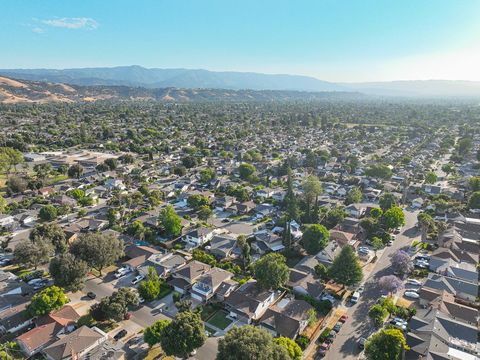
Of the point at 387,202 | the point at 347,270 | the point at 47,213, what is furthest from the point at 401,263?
the point at 47,213

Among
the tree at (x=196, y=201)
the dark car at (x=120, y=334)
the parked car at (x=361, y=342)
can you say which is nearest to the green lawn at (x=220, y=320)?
the dark car at (x=120, y=334)

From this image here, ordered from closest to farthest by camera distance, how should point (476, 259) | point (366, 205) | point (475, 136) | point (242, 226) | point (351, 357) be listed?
point (351, 357)
point (476, 259)
point (242, 226)
point (366, 205)
point (475, 136)

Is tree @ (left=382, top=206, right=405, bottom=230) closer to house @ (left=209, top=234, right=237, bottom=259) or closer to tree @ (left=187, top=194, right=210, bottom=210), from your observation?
house @ (left=209, top=234, right=237, bottom=259)

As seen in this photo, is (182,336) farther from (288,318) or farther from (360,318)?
(360,318)

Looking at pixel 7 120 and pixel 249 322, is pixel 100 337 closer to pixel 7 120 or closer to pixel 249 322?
pixel 249 322

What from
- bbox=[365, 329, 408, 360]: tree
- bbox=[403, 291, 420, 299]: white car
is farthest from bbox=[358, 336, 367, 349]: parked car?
bbox=[403, 291, 420, 299]: white car

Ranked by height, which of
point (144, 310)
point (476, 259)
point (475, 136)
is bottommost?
point (144, 310)

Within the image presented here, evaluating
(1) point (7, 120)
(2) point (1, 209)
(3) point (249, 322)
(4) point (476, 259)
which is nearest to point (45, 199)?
(2) point (1, 209)

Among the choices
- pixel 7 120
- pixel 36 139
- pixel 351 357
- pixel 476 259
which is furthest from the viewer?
pixel 7 120
